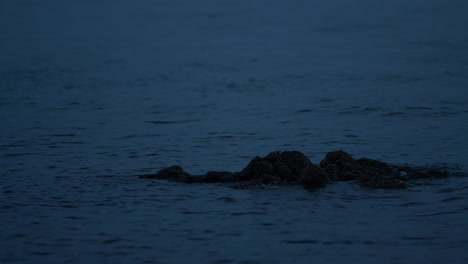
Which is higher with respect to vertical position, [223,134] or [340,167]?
[340,167]

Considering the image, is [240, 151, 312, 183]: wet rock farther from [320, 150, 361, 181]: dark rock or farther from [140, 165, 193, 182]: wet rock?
[140, 165, 193, 182]: wet rock

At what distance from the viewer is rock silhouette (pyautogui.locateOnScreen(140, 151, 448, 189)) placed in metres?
9.84

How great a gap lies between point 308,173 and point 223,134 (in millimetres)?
5152

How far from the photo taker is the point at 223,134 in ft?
48.4

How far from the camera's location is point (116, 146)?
1348cm

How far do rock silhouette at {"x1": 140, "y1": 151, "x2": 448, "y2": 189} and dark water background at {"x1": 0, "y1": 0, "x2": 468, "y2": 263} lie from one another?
0.25 m

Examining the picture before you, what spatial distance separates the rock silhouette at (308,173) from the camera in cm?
984

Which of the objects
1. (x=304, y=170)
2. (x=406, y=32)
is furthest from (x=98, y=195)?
(x=406, y=32)

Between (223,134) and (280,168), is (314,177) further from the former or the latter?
(223,134)

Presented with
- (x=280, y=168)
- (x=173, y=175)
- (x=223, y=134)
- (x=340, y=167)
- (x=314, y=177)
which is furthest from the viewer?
(x=223, y=134)

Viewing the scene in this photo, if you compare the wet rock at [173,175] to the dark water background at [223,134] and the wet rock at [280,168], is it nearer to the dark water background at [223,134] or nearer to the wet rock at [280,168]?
the dark water background at [223,134]

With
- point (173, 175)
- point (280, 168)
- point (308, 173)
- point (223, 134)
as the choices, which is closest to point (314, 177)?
point (308, 173)

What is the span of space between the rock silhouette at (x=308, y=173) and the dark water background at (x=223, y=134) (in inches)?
10.0

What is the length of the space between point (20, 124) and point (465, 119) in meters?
10.1
